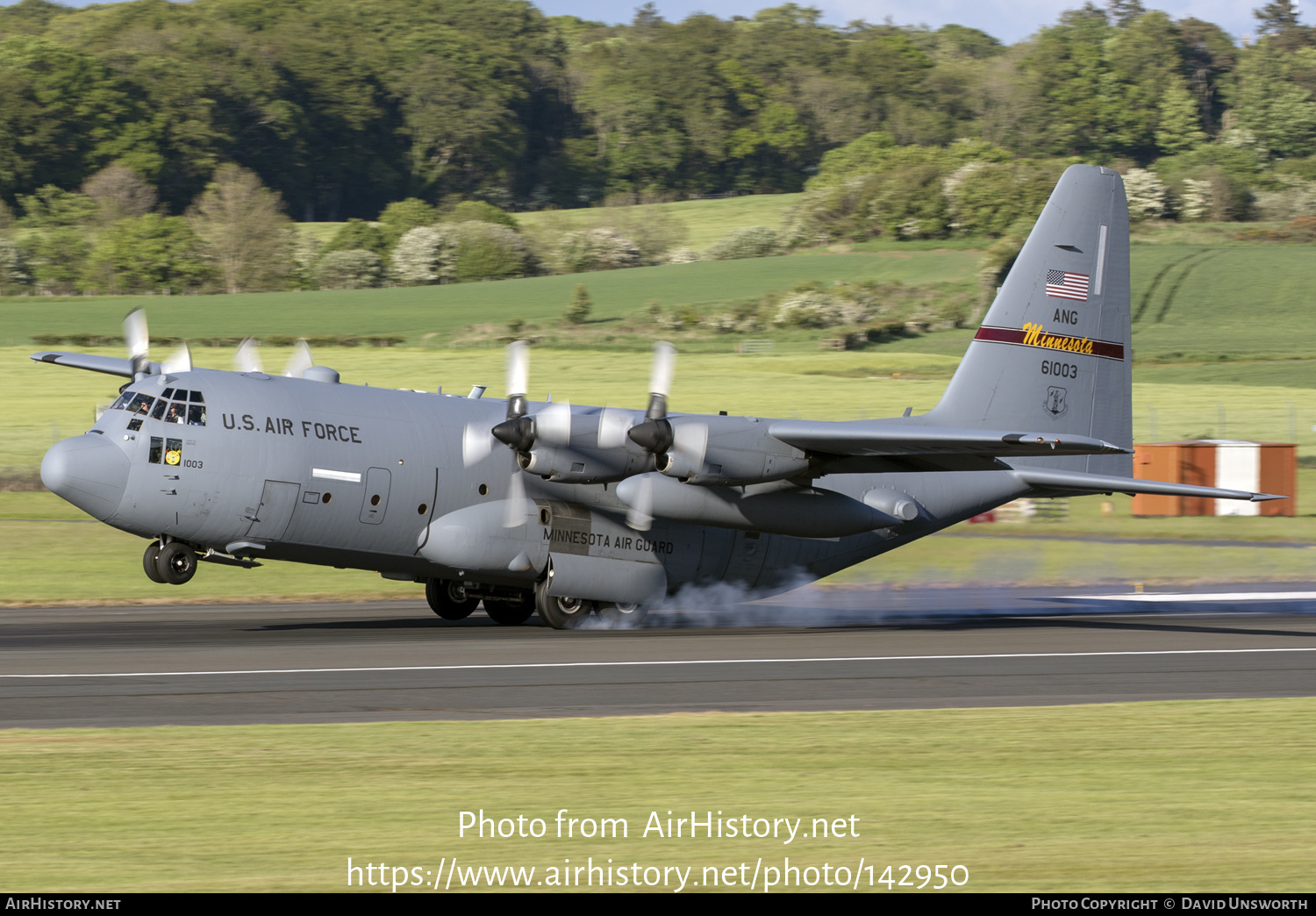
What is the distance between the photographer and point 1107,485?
23000 mm

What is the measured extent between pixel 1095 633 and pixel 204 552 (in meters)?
13.7

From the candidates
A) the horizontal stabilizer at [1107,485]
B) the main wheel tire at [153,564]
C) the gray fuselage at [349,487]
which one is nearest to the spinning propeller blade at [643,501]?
the gray fuselage at [349,487]

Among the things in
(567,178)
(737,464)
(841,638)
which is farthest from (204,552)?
(567,178)

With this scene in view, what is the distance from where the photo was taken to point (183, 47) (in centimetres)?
15275

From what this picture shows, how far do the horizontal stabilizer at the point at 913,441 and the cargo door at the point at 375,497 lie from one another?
5749mm

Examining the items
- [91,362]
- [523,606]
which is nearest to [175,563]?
[523,606]

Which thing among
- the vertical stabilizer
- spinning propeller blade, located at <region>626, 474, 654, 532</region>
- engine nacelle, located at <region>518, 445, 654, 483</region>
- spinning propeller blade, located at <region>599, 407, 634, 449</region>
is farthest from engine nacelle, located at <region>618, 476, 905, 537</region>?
the vertical stabilizer

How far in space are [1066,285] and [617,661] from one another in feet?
39.4

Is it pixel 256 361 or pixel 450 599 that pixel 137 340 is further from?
pixel 450 599

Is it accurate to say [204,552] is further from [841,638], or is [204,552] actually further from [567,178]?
[567,178]

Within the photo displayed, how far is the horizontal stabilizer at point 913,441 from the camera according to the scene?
2008 cm

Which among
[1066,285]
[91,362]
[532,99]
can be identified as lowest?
[91,362]

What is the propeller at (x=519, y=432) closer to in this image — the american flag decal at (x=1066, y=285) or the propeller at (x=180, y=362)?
the propeller at (x=180, y=362)

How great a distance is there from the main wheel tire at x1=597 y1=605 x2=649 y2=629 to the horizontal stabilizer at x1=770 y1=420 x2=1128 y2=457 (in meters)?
4.14
